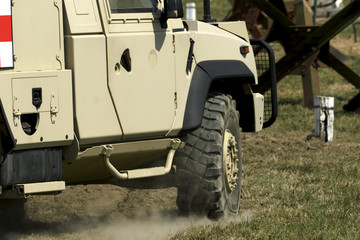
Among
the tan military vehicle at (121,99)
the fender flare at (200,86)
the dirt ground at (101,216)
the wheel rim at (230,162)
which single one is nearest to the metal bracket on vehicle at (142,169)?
the tan military vehicle at (121,99)

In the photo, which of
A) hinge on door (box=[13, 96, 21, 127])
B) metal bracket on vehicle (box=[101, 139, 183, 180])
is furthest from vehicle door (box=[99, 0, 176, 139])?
hinge on door (box=[13, 96, 21, 127])

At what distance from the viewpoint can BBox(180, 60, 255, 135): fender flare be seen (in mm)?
7816

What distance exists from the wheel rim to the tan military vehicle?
12 mm

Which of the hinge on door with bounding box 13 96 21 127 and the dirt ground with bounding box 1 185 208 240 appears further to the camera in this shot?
the dirt ground with bounding box 1 185 208 240

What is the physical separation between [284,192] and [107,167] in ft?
9.20

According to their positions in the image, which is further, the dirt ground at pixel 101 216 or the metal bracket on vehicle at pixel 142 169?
the dirt ground at pixel 101 216

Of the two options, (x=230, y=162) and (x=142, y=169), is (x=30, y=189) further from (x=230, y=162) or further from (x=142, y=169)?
(x=230, y=162)

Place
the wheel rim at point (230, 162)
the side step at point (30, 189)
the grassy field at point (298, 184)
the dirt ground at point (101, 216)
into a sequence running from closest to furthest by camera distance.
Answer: the side step at point (30, 189)
the grassy field at point (298, 184)
the dirt ground at point (101, 216)
the wheel rim at point (230, 162)

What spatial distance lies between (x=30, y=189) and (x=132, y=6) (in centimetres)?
160

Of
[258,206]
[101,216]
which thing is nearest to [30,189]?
[101,216]

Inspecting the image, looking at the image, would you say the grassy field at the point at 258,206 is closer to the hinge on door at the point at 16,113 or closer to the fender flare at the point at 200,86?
the fender flare at the point at 200,86

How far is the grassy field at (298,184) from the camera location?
25.5 feet

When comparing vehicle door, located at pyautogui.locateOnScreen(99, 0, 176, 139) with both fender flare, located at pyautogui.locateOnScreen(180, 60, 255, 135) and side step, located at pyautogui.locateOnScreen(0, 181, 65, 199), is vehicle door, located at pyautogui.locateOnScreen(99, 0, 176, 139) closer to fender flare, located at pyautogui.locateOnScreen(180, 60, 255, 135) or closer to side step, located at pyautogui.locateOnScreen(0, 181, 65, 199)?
fender flare, located at pyautogui.locateOnScreen(180, 60, 255, 135)

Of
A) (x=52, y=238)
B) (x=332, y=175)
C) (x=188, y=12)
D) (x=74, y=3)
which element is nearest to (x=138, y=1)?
(x=74, y=3)
